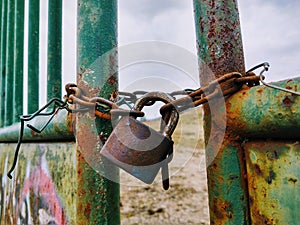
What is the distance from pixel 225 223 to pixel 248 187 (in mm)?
71

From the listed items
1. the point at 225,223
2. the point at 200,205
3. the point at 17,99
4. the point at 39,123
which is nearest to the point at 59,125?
the point at 39,123

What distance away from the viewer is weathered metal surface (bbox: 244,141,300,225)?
0.45m

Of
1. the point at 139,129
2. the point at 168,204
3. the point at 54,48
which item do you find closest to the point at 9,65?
the point at 54,48

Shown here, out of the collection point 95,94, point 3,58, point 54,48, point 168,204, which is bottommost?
point 168,204

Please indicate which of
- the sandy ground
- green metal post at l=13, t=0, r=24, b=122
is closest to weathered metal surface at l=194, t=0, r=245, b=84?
green metal post at l=13, t=0, r=24, b=122

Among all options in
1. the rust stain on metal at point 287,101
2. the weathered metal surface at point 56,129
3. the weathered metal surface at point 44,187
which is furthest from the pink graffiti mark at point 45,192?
the rust stain on metal at point 287,101

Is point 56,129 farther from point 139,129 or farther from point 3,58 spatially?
point 3,58

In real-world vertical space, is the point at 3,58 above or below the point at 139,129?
above

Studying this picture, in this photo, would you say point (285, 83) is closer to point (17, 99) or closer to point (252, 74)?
point (252, 74)

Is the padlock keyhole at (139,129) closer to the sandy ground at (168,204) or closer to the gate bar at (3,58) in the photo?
the gate bar at (3,58)

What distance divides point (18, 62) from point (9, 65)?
0.76ft

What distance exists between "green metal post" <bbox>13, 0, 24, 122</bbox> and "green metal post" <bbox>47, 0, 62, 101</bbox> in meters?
0.43

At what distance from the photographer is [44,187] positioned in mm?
994

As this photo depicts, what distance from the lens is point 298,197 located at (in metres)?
0.45
